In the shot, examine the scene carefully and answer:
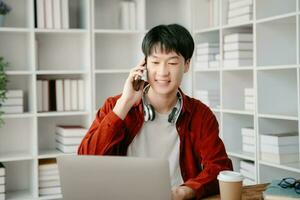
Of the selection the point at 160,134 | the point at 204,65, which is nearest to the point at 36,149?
the point at 204,65

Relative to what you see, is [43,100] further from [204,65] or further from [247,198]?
[247,198]

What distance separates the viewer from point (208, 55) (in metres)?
4.00

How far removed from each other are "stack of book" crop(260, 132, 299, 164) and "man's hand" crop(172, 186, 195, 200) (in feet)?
5.29

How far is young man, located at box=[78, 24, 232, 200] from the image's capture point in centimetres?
201

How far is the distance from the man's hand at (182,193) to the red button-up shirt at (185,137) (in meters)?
0.19

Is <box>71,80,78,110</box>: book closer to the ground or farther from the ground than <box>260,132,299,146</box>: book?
farther from the ground

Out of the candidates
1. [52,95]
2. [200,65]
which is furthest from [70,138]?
[200,65]

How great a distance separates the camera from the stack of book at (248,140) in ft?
11.7

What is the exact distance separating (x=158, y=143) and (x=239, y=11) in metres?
1.87

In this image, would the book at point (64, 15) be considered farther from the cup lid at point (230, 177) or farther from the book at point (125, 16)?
the cup lid at point (230, 177)

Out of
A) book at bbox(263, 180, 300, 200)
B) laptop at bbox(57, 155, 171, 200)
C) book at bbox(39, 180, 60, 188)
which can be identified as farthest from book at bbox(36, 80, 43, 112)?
book at bbox(263, 180, 300, 200)

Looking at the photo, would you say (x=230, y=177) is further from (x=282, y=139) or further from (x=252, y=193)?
(x=282, y=139)

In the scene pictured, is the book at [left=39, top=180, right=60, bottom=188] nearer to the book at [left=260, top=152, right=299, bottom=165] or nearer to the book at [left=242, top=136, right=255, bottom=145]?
the book at [left=242, top=136, right=255, bottom=145]

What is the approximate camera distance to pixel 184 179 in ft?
6.79
